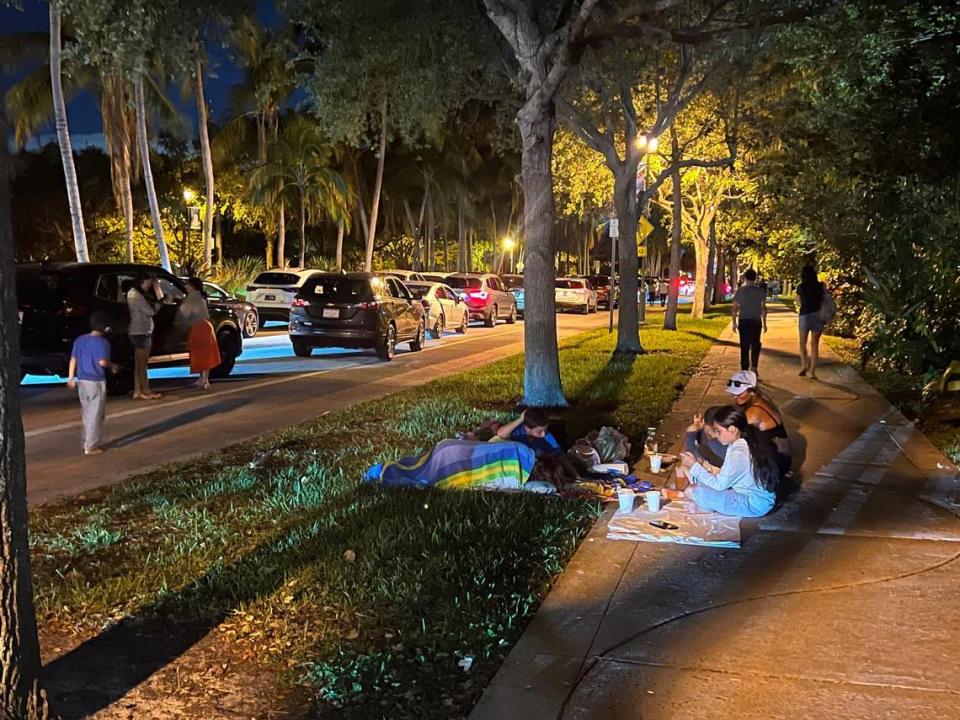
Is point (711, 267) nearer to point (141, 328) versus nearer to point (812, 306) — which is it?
point (812, 306)

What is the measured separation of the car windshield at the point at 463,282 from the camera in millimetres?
29031

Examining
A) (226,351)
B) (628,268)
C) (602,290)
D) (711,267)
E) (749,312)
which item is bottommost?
(226,351)

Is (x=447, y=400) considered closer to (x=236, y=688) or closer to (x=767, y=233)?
(x=236, y=688)

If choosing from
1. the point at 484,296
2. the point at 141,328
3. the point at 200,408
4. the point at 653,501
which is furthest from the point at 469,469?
the point at 484,296

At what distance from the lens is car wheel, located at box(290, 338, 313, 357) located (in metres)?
17.4

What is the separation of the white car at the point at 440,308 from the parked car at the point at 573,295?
1331cm

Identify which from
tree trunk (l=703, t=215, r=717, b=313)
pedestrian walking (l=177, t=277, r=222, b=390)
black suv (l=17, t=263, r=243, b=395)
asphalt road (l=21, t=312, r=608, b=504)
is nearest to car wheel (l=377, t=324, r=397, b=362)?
asphalt road (l=21, t=312, r=608, b=504)

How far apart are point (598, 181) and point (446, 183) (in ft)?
50.3

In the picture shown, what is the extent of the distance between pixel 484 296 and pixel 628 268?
11.4m

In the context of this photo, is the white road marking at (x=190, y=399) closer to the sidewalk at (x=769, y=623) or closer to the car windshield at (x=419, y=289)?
the car windshield at (x=419, y=289)

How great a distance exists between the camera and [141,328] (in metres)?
11.1

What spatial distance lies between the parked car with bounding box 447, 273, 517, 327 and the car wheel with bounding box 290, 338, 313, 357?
10.4 meters

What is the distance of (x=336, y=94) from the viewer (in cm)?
1392

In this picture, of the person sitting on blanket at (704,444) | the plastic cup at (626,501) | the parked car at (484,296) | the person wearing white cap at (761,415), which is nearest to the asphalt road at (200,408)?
the plastic cup at (626,501)
